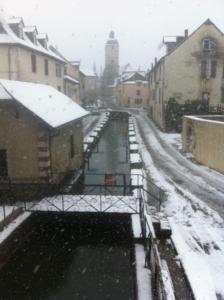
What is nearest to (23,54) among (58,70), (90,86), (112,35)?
(58,70)

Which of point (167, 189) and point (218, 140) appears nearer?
point (167, 189)

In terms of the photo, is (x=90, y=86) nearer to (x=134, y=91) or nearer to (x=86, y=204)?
(x=134, y=91)

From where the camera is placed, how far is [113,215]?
14375mm

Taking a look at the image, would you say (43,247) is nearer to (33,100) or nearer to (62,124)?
(62,124)

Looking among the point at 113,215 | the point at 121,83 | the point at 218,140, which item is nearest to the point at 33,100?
the point at 113,215

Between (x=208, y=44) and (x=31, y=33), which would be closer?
(x=208, y=44)

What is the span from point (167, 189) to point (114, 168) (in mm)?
7403

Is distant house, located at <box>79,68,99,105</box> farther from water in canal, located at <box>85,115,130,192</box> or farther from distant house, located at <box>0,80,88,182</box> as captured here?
distant house, located at <box>0,80,88,182</box>

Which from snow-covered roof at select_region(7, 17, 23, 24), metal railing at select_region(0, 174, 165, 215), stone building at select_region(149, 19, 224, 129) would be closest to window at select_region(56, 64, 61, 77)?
snow-covered roof at select_region(7, 17, 23, 24)

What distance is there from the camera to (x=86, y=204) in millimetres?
14945

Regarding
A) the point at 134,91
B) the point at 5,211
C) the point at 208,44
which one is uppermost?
the point at 208,44

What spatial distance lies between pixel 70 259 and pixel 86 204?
115 inches

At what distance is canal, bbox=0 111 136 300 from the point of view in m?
10.6

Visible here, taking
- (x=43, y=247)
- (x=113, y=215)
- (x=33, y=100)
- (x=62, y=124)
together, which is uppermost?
(x=33, y=100)
